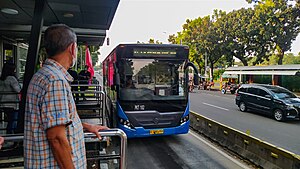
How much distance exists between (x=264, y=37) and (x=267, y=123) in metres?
18.4

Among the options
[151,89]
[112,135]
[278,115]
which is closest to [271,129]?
[278,115]

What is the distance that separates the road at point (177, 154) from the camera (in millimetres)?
5527

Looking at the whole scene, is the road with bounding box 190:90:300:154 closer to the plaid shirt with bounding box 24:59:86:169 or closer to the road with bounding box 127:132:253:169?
the road with bounding box 127:132:253:169

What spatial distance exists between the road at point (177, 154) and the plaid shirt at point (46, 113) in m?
4.04

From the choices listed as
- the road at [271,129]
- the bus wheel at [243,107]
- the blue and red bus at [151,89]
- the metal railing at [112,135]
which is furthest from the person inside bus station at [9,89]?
the bus wheel at [243,107]

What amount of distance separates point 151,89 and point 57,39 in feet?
17.8

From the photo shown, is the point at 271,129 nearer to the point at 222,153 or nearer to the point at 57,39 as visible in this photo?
the point at 222,153

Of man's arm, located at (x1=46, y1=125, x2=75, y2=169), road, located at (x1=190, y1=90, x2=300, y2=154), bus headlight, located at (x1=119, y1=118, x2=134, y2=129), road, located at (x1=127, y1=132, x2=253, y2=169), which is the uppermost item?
man's arm, located at (x1=46, y1=125, x2=75, y2=169)

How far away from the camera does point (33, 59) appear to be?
16.1 ft

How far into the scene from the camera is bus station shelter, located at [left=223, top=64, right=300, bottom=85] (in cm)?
2338

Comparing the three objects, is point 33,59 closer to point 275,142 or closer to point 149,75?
point 149,75

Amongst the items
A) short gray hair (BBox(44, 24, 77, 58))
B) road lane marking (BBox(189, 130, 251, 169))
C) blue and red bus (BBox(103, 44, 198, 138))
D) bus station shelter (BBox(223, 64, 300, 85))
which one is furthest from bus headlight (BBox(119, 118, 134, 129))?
bus station shelter (BBox(223, 64, 300, 85))

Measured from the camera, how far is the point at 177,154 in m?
6.32

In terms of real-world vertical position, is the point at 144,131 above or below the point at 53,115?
below
